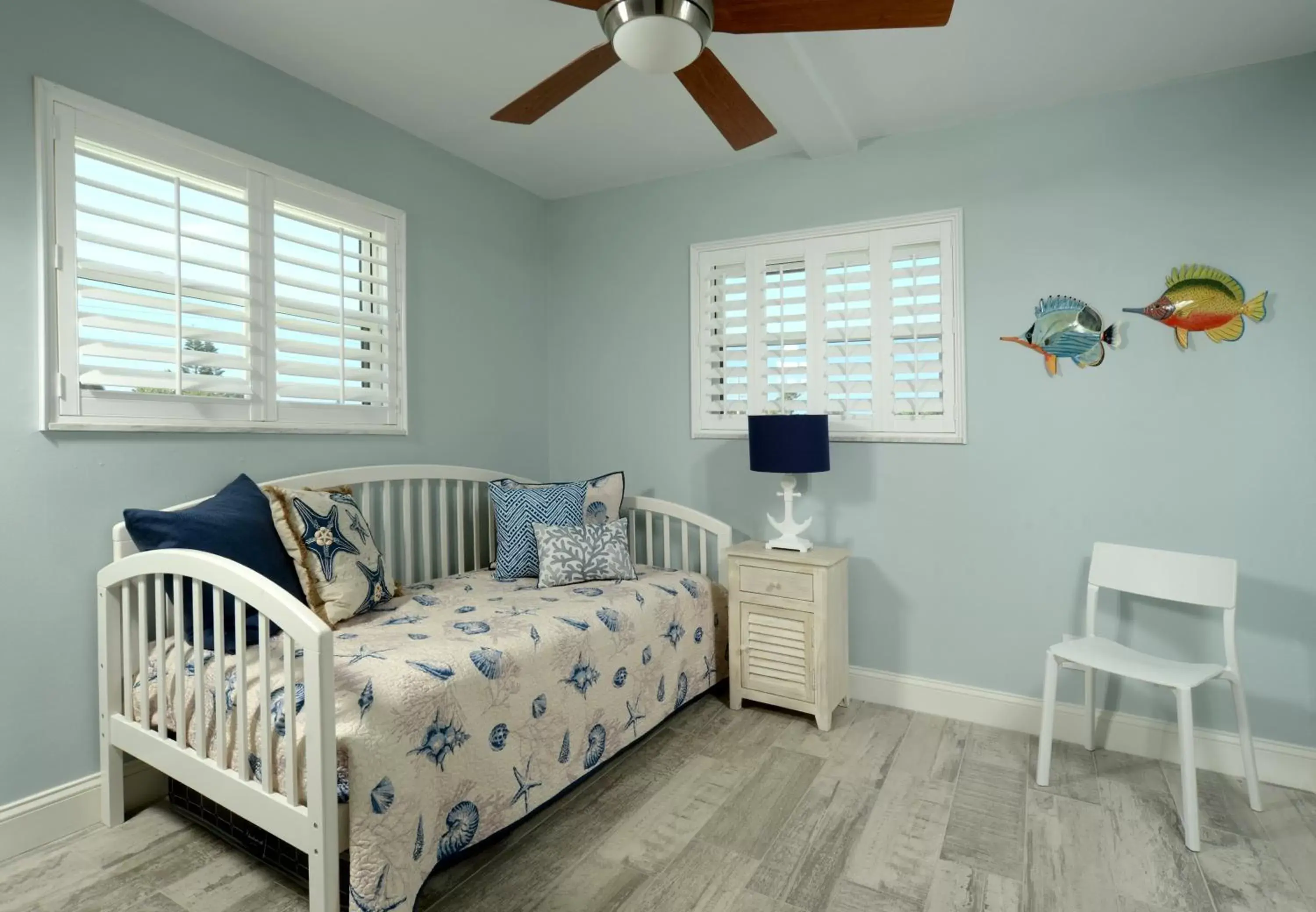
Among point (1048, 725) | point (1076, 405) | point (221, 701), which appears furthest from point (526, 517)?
point (1076, 405)

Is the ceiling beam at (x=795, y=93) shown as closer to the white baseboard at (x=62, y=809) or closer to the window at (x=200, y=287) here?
the window at (x=200, y=287)

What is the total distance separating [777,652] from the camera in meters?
2.73

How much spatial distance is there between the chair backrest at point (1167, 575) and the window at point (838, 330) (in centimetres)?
69

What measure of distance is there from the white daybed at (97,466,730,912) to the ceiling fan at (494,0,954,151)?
1431mm

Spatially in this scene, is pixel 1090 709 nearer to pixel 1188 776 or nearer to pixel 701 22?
pixel 1188 776

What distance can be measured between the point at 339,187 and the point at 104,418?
1170mm

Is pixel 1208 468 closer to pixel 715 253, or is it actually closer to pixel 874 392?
pixel 874 392

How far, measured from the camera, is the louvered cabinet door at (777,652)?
2.67 m

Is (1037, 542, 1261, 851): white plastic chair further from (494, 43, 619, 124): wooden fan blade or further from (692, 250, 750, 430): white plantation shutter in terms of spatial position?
(494, 43, 619, 124): wooden fan blade

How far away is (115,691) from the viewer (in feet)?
6.40

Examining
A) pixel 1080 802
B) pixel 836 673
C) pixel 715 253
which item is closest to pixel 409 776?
pixel 836 673

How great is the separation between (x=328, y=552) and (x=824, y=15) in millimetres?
1974

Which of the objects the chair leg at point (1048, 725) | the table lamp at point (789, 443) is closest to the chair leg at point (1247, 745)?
the chair leg at point (1048, 725)

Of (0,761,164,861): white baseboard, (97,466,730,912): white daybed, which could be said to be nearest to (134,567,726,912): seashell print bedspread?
(97,466,730,912): white daybed
